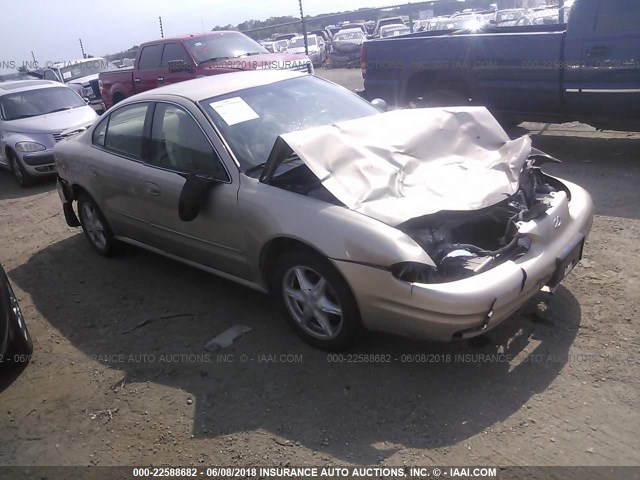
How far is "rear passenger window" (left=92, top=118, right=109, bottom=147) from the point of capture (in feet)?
17.5

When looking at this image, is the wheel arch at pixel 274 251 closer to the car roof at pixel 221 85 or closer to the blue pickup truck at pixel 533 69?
the car roof at pixel 221 85

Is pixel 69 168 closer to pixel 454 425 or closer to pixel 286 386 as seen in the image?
pixel 286 386

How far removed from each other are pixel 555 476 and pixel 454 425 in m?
0.53

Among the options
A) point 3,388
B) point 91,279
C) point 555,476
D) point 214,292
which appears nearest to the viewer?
point 555,476

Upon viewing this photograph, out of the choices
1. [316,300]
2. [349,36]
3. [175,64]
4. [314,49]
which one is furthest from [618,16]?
[314,49]

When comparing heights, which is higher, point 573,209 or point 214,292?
point 573,209

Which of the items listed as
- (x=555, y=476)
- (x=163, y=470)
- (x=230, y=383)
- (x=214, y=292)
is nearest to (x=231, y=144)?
(x=214, y=292)

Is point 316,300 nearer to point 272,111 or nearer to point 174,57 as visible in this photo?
point 272,111

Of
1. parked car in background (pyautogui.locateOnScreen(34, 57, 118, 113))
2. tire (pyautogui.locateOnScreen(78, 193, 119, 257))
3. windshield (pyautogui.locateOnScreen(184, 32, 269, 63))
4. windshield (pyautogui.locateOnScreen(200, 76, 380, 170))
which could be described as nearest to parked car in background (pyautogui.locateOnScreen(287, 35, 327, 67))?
parked car in background (pyautogui.locateOnScreen(34, 57, 118, 113))

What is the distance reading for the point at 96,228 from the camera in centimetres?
569

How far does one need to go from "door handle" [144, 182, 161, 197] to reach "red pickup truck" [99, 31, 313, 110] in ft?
23.0

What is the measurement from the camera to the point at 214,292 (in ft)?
15.6

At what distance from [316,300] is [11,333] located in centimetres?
197

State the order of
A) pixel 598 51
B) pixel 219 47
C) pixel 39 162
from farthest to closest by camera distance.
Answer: pixel 219 47, pixel 39 162, pixel 598 51
